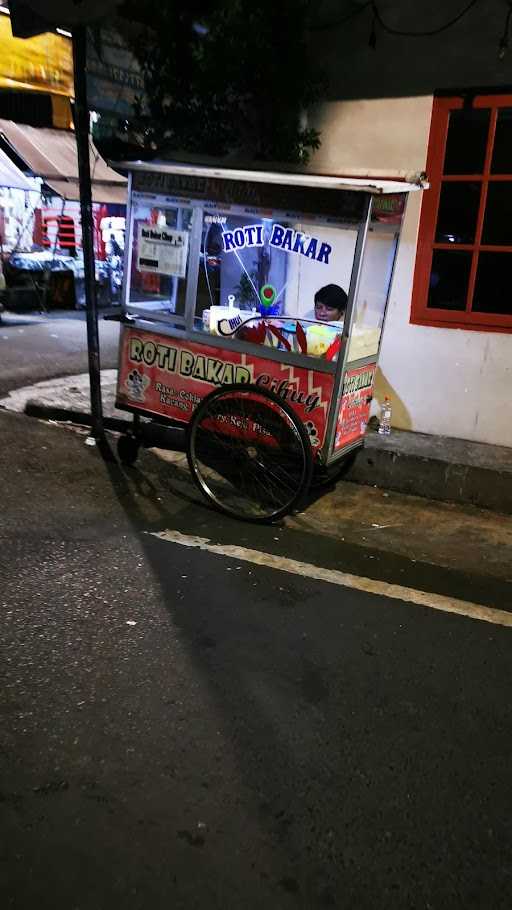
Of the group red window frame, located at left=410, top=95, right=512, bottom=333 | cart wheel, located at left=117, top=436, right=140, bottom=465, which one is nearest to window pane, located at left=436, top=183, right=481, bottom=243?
red window frame, located at left=410, top=95, right=512, bottom=333

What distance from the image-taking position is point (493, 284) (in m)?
5.95

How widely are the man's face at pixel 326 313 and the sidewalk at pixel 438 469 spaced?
1325mm

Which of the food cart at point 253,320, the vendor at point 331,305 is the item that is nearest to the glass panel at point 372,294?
the food cart at point 253,320

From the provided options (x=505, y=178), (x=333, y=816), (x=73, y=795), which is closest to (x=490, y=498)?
(x=505, y=178)

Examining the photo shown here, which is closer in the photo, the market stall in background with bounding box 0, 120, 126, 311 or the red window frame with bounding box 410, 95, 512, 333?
the red window frame with bounding box 410, 95, 512, 333

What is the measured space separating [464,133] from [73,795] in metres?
5.69

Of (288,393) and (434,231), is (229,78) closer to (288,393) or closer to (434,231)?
(434,231)

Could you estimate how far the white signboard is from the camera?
4.90 meters

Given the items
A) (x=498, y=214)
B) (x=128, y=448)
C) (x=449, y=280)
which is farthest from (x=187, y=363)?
(x=498, y=214)

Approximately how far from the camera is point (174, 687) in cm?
289

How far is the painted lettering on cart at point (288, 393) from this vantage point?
15.0 feet

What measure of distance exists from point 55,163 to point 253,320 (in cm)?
1212

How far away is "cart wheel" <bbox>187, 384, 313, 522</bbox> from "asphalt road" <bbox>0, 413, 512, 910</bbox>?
2.45 feet

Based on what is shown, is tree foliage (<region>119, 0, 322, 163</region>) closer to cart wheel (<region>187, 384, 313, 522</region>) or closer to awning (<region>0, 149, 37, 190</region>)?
cart wheel (<region>187, 384, 313, 522</region>)
